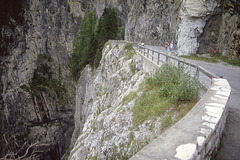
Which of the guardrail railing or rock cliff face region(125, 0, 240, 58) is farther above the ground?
rock cliff face region(125, 0, 240, 58)

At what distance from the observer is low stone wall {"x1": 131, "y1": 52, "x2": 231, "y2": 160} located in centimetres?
216

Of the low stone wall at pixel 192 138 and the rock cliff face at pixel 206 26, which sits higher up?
the rock cliff face at pixel 206 26

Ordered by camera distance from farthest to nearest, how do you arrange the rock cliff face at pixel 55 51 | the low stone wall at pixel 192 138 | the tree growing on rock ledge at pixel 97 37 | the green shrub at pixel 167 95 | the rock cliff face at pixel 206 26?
the tree growing on rock ledge at pixel 97 37 → the rock cliff face at pixel 55 51 → the rock cliff face at pixel 206 26 → the green shrub at pixel 167 95 → the low stone wall at pixel 192 138

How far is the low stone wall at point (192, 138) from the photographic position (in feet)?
7.08

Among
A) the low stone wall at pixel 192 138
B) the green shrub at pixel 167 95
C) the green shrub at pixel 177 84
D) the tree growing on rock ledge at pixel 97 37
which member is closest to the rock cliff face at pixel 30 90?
the tree growing on rock ledge at pixel 97 37

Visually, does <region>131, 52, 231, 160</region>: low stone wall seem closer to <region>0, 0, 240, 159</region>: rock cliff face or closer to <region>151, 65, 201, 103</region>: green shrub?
<region>151, 65, 201, 103</region>: green shrub

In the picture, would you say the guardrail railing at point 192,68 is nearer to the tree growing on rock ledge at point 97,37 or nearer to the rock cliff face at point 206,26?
the rock cliff face at point 206,26

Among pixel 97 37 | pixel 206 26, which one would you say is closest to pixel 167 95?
pixel 206 26

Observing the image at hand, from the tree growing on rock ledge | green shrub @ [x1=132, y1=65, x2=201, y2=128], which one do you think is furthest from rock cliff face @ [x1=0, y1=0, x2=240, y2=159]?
the tree growing on rock ledge

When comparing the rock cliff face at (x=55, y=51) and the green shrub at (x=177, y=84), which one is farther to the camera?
the rock cliff face at (x=55, y=51)

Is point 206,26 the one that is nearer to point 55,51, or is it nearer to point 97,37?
point 97,37

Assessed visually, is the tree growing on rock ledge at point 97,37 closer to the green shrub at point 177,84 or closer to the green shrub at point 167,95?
the green shrub at point 167,95

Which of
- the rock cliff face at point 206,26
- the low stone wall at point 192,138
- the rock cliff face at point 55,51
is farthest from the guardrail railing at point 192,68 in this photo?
the rock cliff face at point 206,26

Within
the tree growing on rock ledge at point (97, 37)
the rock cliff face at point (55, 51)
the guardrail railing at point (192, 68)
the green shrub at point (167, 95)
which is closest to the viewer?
the green shrub at point (167, 95)
